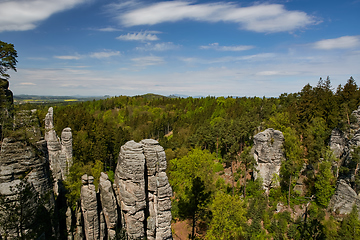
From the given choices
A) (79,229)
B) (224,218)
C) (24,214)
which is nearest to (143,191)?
(79,229)

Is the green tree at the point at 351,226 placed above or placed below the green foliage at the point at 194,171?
below

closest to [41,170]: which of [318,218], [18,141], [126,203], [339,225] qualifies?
[18,141]

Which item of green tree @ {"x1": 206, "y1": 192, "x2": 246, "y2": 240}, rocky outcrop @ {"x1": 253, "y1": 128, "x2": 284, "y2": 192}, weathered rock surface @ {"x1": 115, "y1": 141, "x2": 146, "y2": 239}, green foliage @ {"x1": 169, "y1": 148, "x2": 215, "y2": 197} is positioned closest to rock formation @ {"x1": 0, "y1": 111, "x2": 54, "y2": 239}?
weathered rock surface @ {"x1": 115, "y1": 141, "x2": 146, "y2": 239}

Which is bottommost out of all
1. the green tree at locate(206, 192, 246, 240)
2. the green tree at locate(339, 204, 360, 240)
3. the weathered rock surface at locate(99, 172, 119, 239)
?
the green tree at locate(339, 204, 360, 240)

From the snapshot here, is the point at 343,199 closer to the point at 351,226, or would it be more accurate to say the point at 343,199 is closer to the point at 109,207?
the point at 351,226

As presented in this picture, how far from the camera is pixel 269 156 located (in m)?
35.9

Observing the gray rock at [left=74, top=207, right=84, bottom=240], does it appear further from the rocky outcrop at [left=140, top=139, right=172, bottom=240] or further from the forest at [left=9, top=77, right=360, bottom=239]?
the forest at [left=9, top=77, right=360, bottom=239]

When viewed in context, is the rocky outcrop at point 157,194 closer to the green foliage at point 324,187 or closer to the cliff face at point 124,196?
the cliff face at point 124,196

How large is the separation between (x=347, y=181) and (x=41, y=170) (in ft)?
123

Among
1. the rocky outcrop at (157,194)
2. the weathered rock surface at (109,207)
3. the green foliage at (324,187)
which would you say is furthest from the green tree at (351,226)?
the weathered rock surface at (109,207)

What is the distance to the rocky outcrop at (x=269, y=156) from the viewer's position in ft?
117

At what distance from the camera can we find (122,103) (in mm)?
132375

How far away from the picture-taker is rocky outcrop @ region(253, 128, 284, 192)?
35750 millimetres

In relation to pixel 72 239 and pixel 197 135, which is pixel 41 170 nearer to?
pixel 72 239
